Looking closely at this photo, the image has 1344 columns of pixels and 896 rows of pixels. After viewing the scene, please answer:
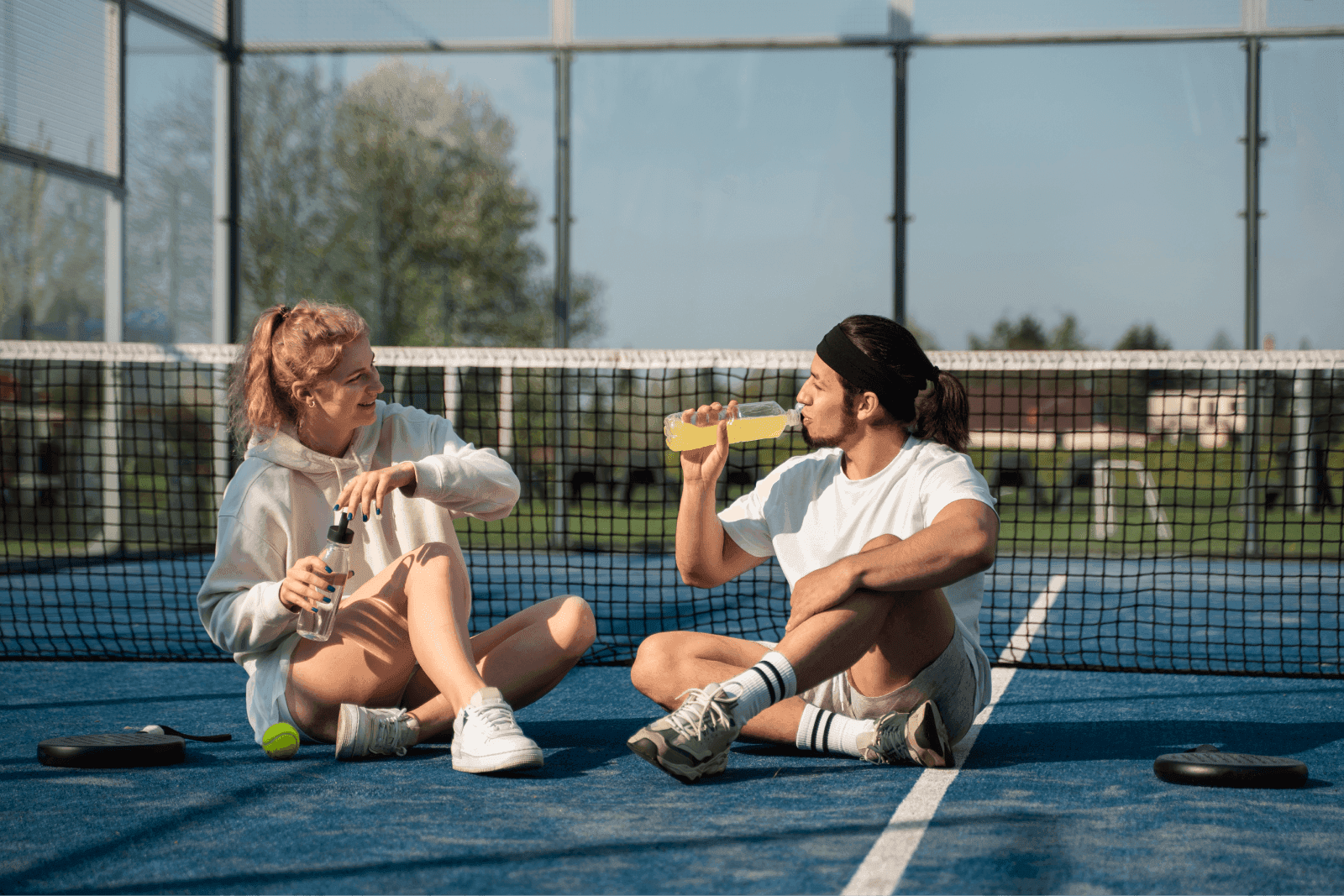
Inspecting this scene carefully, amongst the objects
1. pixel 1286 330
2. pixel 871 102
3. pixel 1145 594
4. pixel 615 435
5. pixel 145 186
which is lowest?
pixel 1145 594

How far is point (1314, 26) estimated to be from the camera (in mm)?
9242

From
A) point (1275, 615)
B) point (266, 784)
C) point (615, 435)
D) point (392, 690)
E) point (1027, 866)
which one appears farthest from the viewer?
point (615, 435)

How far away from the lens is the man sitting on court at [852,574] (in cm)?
272

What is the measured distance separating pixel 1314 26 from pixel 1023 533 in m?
4.62

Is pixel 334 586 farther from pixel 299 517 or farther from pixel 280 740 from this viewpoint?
pixel 280 740

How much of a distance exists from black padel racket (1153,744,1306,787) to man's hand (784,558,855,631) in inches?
35.0

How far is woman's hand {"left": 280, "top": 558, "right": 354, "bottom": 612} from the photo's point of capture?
9.07ft

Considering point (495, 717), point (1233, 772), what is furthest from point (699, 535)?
point (1233, 772)

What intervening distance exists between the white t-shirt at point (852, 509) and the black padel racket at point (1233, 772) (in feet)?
1.55

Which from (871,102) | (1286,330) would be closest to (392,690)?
(871,102)

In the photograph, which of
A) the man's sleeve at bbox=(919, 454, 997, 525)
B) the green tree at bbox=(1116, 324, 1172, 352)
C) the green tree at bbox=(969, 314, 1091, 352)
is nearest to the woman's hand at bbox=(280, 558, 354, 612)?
the man's sleeve at bbox=(919, 454, 997, 525)

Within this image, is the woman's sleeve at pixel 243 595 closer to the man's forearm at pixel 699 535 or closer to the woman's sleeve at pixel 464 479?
the woman's sleeve at pixel 464 479

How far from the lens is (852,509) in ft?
10.1

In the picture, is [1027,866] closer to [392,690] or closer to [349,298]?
[392,690]
